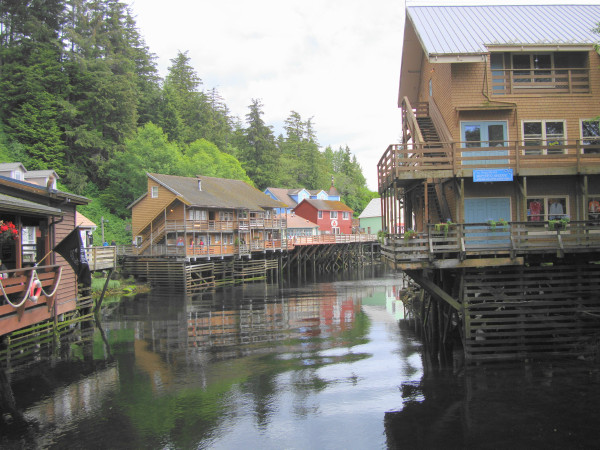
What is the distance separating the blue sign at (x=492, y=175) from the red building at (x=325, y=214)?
173 feet

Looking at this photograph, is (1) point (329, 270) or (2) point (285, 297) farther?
(1) point (329, 270)

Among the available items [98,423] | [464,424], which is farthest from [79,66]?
[464,424]

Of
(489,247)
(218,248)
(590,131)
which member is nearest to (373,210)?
(218,248)

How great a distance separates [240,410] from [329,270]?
1733 inches

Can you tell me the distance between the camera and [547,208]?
1560 centimetres

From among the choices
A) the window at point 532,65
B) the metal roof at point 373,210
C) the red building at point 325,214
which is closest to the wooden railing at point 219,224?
the red building at point 325,214

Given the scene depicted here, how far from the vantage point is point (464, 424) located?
1027 cm

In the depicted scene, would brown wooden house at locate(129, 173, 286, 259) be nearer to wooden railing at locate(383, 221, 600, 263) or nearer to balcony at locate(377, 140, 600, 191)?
balcony at locate(377, 140, 600, 191)

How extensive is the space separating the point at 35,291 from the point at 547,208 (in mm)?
15454

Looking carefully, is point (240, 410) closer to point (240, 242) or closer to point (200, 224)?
point (200, 224)

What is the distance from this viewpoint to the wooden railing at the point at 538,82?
16.4 meters

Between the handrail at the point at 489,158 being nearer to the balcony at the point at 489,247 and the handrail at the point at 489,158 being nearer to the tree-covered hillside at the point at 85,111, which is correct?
the balcony at the point at 489,247

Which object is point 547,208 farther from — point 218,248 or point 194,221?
point 218,248

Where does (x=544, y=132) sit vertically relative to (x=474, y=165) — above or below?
above
